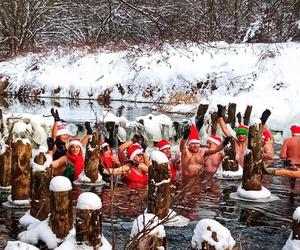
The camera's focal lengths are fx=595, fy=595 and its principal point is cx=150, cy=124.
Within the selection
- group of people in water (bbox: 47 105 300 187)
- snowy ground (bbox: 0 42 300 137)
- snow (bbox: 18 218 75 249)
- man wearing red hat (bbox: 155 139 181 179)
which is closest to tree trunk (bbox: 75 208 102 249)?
snow (bbox: 18 218 75 249)

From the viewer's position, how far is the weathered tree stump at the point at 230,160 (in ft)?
37.7

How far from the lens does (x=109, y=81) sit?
2839cm

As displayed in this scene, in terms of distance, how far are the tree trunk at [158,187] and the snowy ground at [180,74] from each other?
1074 cm

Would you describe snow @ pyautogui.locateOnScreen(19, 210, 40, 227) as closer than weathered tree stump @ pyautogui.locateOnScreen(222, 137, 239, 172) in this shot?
Yes

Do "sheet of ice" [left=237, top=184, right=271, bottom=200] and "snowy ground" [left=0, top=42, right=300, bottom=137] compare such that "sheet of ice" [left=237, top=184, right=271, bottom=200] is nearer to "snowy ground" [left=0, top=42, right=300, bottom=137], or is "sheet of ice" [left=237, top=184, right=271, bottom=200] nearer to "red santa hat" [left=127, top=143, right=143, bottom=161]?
"red santa hat" [left=127, top=143, right=143, bottom=161]

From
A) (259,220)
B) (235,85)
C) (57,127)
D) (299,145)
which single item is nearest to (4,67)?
(235,85)

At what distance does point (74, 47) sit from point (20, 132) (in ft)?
58.8

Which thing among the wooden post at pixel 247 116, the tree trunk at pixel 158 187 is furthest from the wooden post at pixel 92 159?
the wooden post at pixel 247 116

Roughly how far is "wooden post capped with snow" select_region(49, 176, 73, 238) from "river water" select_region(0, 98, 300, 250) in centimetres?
77

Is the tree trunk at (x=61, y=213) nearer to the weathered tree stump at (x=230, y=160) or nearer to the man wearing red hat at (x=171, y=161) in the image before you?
the man wearing red hat at (x=171, y=161)

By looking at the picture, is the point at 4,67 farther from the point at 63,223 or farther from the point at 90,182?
the point at 63,223

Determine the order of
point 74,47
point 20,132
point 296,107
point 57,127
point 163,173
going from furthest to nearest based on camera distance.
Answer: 1. point 74,47
2. point 296,107
3. point 20,132
4. point 57,127
5. point 163,173

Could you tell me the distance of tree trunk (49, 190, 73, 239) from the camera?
6.42m

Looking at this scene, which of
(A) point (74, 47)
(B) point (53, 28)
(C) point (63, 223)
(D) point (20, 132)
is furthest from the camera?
(B) point (53, 28)
